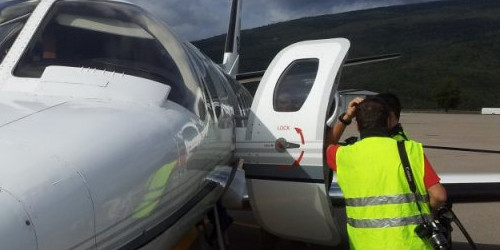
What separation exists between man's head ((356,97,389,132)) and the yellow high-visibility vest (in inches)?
3.5

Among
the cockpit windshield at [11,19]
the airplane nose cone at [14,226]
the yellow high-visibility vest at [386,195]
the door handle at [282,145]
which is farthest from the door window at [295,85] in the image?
the airplane nose cone at [14,226]

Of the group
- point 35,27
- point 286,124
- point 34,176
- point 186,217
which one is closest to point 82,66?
point 35,27

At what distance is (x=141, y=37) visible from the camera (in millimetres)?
3744

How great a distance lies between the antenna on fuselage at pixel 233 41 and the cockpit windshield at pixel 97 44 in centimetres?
784

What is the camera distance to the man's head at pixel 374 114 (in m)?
3.42

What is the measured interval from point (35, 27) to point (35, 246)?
1838mm

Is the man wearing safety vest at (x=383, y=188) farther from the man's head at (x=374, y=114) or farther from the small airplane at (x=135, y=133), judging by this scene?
the small airplane at (x=135, y=133)

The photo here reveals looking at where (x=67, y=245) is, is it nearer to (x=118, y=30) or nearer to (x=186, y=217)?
(x=186, y=217)

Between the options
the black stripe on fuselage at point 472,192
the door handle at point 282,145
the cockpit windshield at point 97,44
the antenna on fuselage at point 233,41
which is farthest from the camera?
the antenna on fuselage at point 233,41

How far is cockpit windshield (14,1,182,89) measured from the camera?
10.6 feet

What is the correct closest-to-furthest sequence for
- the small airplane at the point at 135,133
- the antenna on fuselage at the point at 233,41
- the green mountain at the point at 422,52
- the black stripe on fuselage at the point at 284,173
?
1. the small airplane at the point at 135,133
2. the black stripe on fuselage at the point at 284,173
3. the antenna on fuselage at the point at 233,41
4. the green mountain at the point at 422,52

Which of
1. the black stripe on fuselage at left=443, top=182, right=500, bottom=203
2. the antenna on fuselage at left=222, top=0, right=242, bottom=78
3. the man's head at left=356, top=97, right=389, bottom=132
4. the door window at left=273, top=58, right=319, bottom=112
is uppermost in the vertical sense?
the antenna on fuselage at left=222, top=0, right=242, bottom=78

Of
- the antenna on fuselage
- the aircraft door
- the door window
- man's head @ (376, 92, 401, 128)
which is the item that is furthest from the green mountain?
man's head @ (376, 92, 401, 128)

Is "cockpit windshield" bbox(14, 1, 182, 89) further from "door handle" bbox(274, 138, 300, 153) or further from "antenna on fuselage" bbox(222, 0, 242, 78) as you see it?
"antenna on fuselage" bbox(222, 0, 242, 78)
